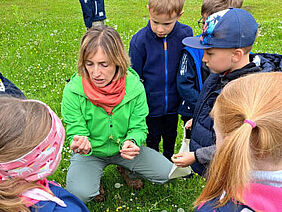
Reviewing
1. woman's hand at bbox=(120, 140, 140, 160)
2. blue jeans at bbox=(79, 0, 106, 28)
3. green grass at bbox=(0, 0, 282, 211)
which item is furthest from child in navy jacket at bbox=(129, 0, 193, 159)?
blue jeans at bbox=(79, 0, 106, 28)

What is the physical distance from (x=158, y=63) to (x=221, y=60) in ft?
2.88

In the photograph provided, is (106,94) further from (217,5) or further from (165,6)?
(217,5)

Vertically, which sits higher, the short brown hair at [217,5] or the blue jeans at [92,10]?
the short brown hair at [217,5]

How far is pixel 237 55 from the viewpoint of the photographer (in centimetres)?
212

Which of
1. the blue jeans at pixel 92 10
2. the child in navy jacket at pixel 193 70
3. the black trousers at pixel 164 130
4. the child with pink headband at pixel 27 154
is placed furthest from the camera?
the blue jeans at pixel 92 10

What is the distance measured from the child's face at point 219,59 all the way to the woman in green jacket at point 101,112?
73 cm

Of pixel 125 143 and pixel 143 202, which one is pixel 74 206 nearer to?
pixel 125 143

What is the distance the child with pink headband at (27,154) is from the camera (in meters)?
1.45

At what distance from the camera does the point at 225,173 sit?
140cm

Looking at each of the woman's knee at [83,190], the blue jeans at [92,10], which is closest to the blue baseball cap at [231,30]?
the woman's knee at [83,190]

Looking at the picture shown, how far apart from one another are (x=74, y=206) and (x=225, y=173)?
0.87m

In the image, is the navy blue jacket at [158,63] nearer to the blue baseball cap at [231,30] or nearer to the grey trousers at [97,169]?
the grey trousers at [97,169]

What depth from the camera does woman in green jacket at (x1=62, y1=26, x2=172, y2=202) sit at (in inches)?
99.0

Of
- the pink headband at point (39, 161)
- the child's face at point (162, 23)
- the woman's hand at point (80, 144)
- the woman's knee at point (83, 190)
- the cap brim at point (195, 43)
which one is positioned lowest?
the woman's knee at point (83, 190)
